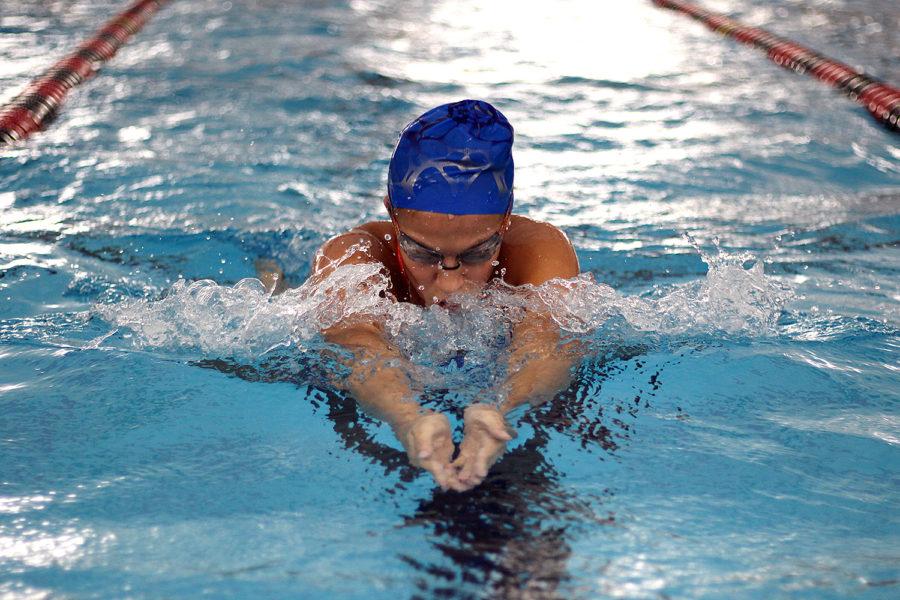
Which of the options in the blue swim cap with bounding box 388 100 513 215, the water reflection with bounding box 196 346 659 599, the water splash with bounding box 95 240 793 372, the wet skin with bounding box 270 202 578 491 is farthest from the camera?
the water splash with bounding box 95 240 793 372

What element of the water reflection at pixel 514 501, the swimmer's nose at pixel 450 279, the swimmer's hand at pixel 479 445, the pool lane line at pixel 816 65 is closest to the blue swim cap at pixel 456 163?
the swimmer's nose at pixel 450 279

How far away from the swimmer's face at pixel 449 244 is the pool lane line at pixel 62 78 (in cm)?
392

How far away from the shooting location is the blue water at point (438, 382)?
6.43 ft

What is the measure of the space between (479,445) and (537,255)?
1078mm

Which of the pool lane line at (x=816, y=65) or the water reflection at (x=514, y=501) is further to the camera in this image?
the pool lane line at (x=816, y=65)

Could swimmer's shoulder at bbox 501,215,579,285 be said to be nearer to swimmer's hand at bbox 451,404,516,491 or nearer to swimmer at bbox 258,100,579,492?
swimmer at bbox 258,100,579,492

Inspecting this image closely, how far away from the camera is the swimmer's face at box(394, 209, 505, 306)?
8.73 ft

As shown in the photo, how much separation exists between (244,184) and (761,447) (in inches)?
136

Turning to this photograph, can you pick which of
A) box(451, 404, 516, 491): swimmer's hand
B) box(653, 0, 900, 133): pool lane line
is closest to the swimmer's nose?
box(451, 404, 516, 491): swimmer's hand

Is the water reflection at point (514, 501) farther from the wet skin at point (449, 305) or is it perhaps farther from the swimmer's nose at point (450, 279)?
the swimmer's nose at point (450, 279)

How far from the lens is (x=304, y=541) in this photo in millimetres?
2025

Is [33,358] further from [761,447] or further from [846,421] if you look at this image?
[846,421]

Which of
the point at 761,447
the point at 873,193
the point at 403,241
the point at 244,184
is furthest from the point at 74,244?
the point at 873,193

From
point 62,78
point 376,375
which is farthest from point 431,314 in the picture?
point 62,78
